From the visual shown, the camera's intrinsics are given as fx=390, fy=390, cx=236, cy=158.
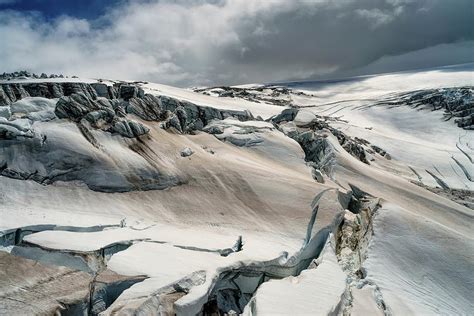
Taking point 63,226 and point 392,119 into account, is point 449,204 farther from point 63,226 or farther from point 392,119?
point 392,119

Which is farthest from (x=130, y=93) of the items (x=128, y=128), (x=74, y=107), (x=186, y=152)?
(x=186, y=152)

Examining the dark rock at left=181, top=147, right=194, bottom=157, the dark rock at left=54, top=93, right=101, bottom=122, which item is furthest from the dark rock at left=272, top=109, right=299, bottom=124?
the dark rock at left=54, top=93, right=101, bottom=122

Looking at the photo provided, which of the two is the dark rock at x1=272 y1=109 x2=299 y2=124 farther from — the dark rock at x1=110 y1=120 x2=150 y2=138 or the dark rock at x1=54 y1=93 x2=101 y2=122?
the dark rock at x1=54 y1=93 x2=101 y2=122

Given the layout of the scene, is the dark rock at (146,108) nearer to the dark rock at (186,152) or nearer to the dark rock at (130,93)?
the dark rock at (130,93)

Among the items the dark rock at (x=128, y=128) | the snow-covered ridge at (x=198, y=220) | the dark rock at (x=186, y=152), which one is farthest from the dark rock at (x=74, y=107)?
the dark rock at (x=186, y=152)

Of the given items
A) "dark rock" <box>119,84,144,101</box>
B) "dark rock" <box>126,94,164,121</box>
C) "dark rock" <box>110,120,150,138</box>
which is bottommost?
"dark rock" <box>110,120,150,138</box>

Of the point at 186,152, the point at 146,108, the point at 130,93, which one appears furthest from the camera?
the point at 130,93

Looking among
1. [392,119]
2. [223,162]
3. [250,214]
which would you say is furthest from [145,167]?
[392,119]

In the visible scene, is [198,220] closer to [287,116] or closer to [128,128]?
[128,128]

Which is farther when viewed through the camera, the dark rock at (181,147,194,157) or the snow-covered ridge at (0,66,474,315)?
the dark rock at (181,147,194,157)

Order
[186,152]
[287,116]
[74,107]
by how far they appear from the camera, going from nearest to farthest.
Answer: [74,107] → [186,152] → [287,116]

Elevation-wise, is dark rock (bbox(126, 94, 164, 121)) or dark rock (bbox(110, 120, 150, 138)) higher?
dark rock (bbox(126, 94, 164, 121))

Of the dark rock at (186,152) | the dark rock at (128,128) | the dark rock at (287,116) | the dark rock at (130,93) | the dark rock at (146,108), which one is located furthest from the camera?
the dark rock at (287,116)
